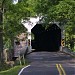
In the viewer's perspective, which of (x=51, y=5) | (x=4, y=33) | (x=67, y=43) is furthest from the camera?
(x=67, y=43)

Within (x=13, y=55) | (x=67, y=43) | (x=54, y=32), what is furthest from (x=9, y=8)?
(x=54, y=32)

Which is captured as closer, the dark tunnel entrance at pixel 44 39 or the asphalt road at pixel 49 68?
the asphalt road at pixel 49 68

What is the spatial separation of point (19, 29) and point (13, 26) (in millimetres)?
838

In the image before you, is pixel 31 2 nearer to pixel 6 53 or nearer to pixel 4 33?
pixel 6 53

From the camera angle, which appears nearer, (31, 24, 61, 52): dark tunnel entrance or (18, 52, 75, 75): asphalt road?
(18, 52, 75, 75): asphalt road

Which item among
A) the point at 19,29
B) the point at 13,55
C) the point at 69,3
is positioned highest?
the point at 69,3

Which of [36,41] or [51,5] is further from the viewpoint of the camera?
[36,41]

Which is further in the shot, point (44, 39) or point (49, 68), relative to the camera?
point (44, 39)

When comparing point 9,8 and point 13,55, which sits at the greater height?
point 9,8

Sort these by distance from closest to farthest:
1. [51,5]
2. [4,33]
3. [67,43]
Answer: [4,33]
[51,5]
[67,43]

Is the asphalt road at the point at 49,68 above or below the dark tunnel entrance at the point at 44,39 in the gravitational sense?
below

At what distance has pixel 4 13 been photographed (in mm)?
35969

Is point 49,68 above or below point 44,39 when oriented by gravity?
below

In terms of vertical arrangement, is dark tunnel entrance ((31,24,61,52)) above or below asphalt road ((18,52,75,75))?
above
